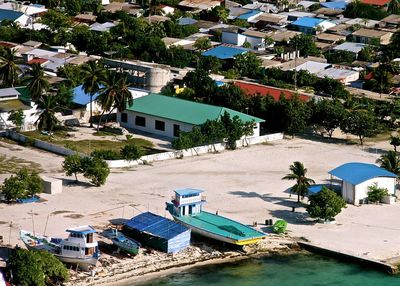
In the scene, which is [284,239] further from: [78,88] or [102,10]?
[102,10]

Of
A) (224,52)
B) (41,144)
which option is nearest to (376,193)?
(41,144)

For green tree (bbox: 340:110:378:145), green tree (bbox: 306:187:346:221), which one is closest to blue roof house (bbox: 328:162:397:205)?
green tree (bbox: 306:187:346:221)

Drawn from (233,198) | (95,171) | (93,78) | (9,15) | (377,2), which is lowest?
(377,2)

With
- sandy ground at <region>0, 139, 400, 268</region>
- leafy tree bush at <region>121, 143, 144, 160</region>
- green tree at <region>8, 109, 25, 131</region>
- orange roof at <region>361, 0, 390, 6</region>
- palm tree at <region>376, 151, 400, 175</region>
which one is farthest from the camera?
orange roof at <region>361, 0, 390, 6</region>

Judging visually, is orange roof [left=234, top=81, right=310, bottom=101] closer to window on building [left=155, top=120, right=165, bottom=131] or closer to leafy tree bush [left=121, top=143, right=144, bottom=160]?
window on building [left=155, top=120, right=165, bottom=131]

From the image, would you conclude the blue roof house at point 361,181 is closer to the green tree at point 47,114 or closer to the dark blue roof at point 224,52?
the green tree at point 47,114

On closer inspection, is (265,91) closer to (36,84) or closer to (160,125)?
(160,125)

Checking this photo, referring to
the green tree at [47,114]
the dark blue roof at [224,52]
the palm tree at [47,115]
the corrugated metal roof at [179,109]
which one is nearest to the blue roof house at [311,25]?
the dark blue roof at [224,52]
